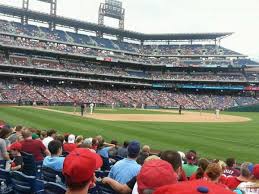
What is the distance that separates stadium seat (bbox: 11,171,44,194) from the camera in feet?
25.4

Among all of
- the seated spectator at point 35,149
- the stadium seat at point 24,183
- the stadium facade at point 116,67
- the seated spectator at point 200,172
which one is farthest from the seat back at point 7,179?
the stadium facade at point 116,67

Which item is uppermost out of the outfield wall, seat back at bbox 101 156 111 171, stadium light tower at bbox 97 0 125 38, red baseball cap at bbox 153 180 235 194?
stadium light tower at bbox 97 0 125 38

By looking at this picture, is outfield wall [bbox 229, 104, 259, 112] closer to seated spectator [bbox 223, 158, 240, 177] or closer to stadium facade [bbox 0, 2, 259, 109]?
stadium facade [bbox 0, 2, 259, 109]

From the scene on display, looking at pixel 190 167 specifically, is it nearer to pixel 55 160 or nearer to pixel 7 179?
pixel 55 160

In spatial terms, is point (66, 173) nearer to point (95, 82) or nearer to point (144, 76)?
point (95, 82)

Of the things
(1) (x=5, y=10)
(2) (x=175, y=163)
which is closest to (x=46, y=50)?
(1) (x=5, y=10)

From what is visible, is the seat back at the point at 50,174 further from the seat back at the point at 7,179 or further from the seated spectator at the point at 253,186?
the seated spectator at the point at 253,186

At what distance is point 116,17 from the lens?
110 m

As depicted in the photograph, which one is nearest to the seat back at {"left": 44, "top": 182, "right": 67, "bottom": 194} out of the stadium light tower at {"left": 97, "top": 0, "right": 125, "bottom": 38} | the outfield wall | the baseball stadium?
the baseball stadium

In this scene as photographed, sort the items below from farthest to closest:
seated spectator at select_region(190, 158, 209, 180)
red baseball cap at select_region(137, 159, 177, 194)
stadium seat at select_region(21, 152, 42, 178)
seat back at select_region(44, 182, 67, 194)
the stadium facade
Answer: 1. the stadium facade
2. stadium seat at select_region(21, 152, 42, 178)
3. seated spectator at select_region(190, 158, 209, 180)
4. seat back at select_region(44, 182, 67, 194)
5. red baseball cap at select_region(137, 159, 177, 194)

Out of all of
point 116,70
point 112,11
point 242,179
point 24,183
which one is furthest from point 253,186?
point 112,11

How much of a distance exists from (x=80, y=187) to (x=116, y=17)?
108196mm

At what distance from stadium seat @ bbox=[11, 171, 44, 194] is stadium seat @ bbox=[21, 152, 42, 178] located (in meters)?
2.28

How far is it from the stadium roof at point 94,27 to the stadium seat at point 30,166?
264 feet
